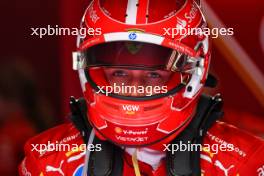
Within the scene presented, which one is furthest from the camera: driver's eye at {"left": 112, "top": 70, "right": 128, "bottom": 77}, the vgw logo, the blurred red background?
the blurred red background

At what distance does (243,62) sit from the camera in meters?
2.07

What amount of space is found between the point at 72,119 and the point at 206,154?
33 centimetres

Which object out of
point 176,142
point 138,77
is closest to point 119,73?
point 138,77

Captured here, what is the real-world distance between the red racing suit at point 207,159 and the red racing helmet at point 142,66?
0.09 metres

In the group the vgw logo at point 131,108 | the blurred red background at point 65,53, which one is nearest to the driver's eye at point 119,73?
the vgw logo at point 131,108

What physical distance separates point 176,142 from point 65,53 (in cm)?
76

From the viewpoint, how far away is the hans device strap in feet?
4.98

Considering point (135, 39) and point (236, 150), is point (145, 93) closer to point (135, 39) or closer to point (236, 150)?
point (135, 39)

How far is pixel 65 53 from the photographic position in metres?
2.22

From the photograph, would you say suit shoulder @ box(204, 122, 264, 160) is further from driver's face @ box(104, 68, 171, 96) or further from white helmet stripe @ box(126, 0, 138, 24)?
white helmet stripe @ box(126, 0, 138, 24)

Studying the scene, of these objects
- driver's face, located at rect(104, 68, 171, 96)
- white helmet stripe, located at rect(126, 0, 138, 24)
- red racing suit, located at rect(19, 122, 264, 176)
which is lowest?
red racing suit, located at rect(19, 122, 264, 176)

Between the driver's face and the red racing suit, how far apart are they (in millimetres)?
163

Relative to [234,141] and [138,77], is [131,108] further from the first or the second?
[234,141]

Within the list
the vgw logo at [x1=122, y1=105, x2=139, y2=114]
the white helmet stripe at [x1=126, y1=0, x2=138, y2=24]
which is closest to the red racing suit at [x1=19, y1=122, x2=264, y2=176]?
the vgw logo at [x1=122, y1=105, x2=139, y2=114]
